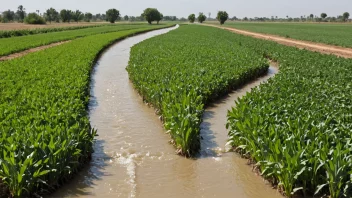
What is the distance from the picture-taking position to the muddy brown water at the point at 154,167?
644 centimetres

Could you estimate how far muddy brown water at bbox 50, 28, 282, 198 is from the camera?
644 cm

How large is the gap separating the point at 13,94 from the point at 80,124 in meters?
4.01

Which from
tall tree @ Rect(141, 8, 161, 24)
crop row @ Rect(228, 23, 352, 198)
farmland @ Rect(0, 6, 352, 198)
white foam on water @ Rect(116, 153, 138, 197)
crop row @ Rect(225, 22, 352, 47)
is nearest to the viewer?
crop row @ Rect(228, 23, 352, 198)

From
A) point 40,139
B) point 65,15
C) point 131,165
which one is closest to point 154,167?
point 131,165

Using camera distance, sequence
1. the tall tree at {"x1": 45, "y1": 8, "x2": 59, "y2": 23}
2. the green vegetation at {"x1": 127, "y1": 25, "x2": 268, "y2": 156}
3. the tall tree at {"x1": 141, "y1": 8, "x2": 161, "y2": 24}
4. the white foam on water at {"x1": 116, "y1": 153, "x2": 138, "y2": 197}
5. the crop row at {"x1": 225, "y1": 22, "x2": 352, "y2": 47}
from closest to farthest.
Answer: the white foam on water at {"x1": 116, "y1": 153, "x2": 138, "y2": 197}, the green vegetation at {"x1": 127, "y1": 25, "x2": 268, "y2": 156}, the crop row at {"x1": 225, "y1": 22, "x2": 352, "y2": 47}, the tall tree at {"x1": 141, "y1": 8, "x2": 161, "y2": 24}, the tall tree at {"x1": 45, "y1": 8, "x2": 59, "y2": 23}

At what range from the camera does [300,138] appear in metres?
6.46

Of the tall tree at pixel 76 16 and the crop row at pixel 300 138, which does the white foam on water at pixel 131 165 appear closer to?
the crop row at pixel 300 138

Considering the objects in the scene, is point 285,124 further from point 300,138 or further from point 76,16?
point 76,16

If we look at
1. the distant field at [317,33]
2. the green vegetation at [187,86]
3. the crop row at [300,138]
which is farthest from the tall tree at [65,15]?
the crop row at [300,138]

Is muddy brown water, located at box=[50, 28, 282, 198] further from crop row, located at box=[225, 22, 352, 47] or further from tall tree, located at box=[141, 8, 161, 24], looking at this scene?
tall tree, located at box=[141, 8, 161, 24]

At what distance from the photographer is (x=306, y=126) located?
22.6ft

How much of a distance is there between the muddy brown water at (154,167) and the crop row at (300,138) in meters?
0.54

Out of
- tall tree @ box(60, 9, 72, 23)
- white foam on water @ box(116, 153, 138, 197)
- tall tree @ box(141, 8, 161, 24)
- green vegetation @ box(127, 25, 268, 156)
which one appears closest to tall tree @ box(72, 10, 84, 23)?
tall tree @ box(60, 9, 72, 23)

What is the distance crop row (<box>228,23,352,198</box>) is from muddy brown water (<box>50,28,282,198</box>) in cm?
54
